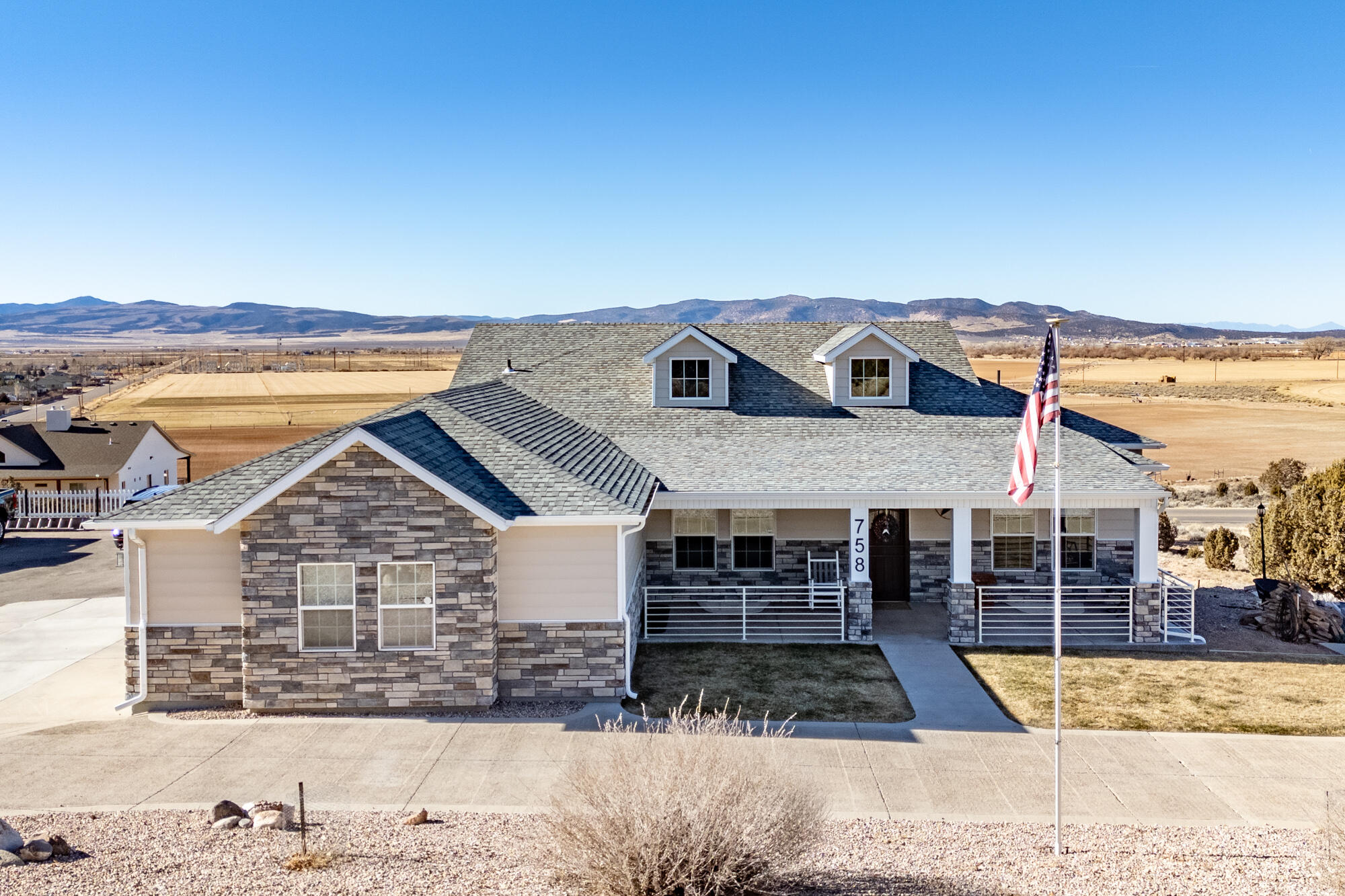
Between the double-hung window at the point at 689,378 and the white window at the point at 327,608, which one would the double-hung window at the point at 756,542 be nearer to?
the double-hung window at the point at 689,378

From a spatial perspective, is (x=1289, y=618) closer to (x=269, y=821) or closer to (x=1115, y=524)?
(x=1115, y=524)

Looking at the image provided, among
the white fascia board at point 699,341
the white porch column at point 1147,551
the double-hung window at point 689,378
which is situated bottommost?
the white porch column at point 1147,551

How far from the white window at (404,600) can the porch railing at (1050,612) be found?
988 centimetres

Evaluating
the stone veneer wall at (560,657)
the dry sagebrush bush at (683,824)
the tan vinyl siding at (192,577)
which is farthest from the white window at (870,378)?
the dry sagebrush bush at (683,824)

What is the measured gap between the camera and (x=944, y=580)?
20.1m

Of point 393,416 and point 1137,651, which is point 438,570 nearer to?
point 393,416

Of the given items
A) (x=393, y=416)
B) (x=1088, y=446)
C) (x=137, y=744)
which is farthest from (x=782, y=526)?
(x=137, y=744)

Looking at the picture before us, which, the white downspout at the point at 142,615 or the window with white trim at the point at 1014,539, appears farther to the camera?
the window with white trim at the point at 1014,539

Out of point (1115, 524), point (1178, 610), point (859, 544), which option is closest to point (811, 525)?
point (859, 544)

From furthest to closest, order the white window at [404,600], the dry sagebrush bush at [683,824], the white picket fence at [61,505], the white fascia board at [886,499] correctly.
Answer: the white picket fence at [61,505]
the white fascia board at [886,499]
the white window at [404,600]
the dry sagebrush bush at [683,824]

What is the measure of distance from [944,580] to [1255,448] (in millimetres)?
44847

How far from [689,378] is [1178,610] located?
1153cm

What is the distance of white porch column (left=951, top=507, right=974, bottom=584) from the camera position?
699 inches

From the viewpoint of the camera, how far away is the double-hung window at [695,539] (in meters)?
20.0
